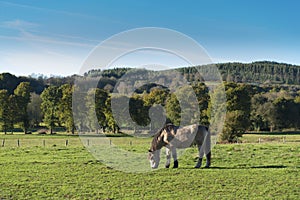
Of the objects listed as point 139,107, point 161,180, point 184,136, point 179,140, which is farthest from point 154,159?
point 139,107

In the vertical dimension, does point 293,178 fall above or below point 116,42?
below

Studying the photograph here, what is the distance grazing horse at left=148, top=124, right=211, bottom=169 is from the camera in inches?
606

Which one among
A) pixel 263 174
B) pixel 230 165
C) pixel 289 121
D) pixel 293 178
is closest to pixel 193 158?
pixel 230 165

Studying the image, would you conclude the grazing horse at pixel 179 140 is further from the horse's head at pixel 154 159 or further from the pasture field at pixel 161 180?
the pasture field at pixel 161 180

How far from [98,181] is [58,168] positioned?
376 centimetres

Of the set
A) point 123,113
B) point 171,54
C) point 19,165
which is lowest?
point 19,165

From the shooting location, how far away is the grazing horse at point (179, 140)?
50.5ft

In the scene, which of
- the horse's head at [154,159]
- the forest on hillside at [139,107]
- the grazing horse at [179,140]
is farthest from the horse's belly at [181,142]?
the forest on hillside at [139,107]

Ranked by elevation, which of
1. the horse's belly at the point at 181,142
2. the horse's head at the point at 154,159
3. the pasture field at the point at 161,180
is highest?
the horse's belly at the point at 181,142

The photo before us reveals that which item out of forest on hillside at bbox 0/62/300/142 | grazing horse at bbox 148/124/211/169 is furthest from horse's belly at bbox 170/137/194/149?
forest on hillside at bbox 0/62/300/142

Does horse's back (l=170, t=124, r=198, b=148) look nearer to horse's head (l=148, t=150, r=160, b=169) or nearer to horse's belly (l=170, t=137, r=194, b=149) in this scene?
horse's belly (l=170, t=137, r=194, b=149)

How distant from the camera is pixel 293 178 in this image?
41.1 feet

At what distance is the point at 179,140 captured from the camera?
15.5 meters

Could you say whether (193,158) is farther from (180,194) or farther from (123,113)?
(123,113)
